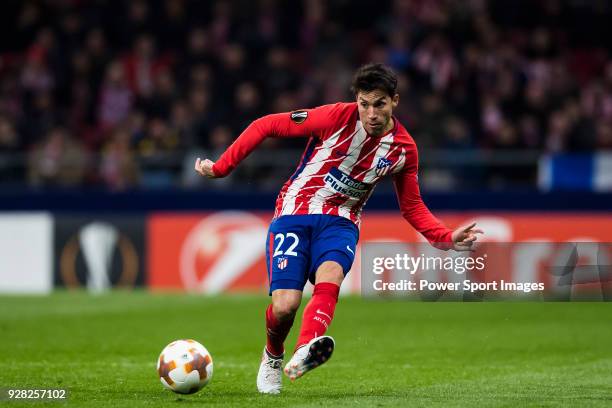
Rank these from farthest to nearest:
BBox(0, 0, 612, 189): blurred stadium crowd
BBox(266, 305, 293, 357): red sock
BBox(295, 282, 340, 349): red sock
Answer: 1. BBox(0, 0, 612, 189): blurred stadium crowd
2. BBox(266, 305, 293, 357): red sock
3. BBox(295, 282, 340, 349): red sock

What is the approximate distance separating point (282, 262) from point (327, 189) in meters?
0.59

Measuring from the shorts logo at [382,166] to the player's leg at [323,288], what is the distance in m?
0.39

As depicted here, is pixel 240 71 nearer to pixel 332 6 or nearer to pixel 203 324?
pixel 332 6

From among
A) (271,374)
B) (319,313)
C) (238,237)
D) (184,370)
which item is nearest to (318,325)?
(319,313)

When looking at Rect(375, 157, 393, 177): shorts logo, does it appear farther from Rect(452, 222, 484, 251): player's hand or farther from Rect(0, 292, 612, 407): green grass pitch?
Rect(0, 292, 612, 407): green grass pitch

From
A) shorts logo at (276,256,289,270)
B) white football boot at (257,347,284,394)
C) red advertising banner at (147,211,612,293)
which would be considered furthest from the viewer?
red advertising banner at (147,211,612,293)

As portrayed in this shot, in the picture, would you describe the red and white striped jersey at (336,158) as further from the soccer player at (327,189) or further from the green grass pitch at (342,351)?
the green grass pitch at (342,351)

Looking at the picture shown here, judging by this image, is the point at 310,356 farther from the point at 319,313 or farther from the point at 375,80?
the point at 375,80

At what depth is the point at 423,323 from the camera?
13.3m

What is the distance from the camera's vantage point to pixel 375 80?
7125 millimetres

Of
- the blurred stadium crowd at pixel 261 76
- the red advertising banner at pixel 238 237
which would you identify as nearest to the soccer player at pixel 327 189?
the red advertising banner at pixel 238 237

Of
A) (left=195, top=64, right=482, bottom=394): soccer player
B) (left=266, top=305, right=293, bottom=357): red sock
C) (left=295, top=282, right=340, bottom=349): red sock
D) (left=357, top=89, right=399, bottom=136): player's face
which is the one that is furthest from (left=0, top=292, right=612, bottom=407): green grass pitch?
(left=357, top=89, right=399, bottom=136): player's face

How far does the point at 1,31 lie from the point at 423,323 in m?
11.3

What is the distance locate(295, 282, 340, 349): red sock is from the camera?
22.6 feet
